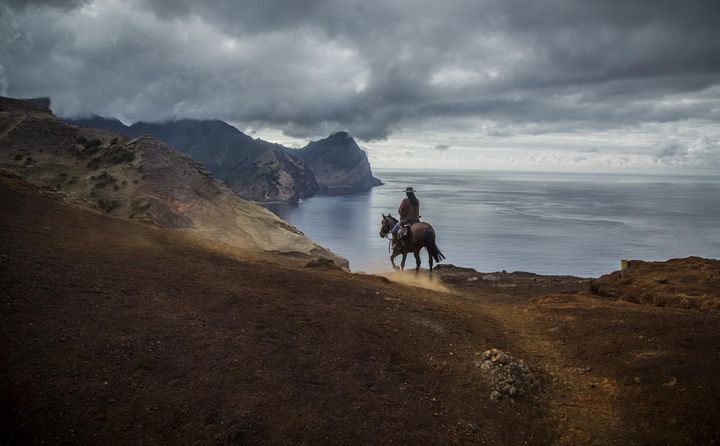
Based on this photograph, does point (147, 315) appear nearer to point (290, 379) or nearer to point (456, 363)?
point (290, 379)

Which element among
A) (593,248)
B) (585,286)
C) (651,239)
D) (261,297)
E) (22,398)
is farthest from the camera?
(651,239)

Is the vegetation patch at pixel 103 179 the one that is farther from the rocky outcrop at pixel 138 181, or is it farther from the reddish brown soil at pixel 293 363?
the reddish brown soil at pixel 293 363

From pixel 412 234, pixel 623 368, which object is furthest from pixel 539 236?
pixel 623 368

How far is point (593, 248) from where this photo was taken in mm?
78500

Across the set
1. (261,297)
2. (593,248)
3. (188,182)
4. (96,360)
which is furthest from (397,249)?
(593,248)

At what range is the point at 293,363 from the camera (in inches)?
380

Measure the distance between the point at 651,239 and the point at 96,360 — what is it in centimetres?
10333

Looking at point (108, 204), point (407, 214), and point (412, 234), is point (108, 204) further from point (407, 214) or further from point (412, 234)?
point (412, 234)

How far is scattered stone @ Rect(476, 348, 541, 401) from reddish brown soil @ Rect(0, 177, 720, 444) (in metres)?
0.23

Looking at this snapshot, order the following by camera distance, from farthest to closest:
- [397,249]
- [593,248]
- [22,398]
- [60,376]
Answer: [593,248]
[397,249]
[60,376]
[22,398]

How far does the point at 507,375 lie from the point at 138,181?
122ft

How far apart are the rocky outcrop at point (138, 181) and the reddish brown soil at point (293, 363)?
847 inches

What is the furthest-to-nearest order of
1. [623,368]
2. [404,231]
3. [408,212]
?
[408,212] → [404,231] → [623,368]

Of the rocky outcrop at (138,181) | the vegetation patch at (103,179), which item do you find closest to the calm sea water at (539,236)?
the rocky outcrop at (138,181)
